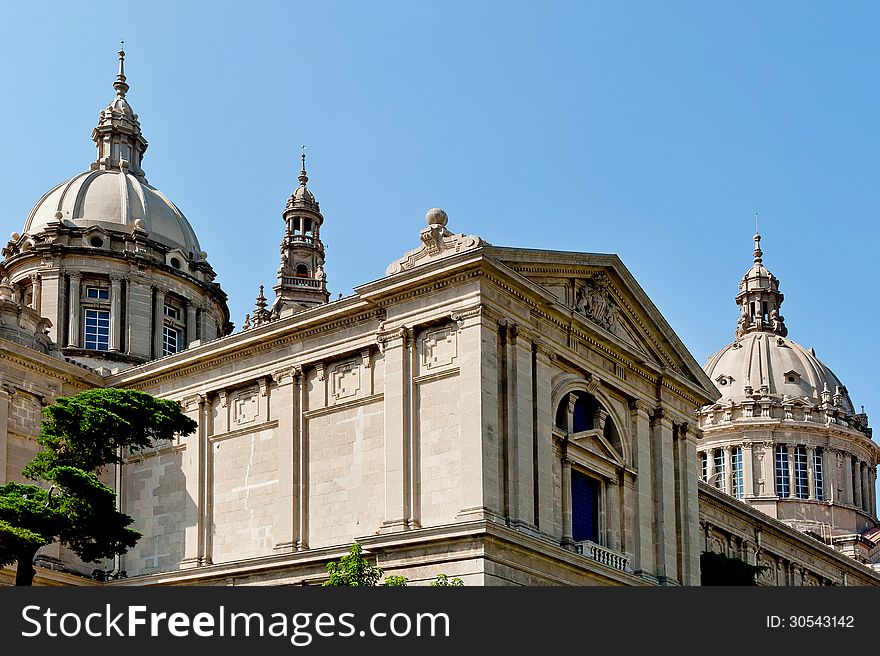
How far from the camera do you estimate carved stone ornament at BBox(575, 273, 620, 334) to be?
52.4 m

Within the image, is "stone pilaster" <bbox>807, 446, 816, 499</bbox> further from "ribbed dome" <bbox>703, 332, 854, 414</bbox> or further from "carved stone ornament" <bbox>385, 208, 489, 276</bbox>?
"carved stone ornament" <bbox>385, 208, 489, 276</bbox>

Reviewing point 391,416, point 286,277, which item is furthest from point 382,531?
point 286,277

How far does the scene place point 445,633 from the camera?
1133 inches

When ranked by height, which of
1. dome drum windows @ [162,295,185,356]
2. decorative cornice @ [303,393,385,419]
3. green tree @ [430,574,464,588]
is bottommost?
green tree @ [430,574,464,588]

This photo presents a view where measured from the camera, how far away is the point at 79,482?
146 feet

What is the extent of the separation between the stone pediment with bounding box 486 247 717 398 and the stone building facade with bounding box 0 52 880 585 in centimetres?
8

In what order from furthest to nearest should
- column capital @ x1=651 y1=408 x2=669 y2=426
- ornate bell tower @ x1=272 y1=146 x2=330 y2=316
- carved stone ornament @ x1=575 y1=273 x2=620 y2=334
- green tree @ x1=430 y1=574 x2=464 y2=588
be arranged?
ornate bell tower @ x1=272 y1=146 x2=330 y2=316 → column capital @ x1=651 y1=408 x2=669 y2=426 → carved stone ornament @ x1=575 y1=273 x2=620 y2=334 → green tree @ x1=430 y1=574 x2=464 y2=588

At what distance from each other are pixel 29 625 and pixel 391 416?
67.7ft

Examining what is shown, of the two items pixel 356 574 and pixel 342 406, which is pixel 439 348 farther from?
pixel 356 574

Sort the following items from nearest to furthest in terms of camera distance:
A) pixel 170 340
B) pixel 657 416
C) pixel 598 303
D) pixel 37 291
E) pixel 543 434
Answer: pixel 543 434 → pixel 598 303 → pixel 657 416 → pixel 37 291 → pixel 170 340

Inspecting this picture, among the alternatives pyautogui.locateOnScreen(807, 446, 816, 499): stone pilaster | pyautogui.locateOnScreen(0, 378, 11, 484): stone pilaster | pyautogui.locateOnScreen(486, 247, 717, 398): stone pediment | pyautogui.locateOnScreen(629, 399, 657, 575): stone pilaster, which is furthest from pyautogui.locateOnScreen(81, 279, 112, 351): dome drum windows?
pyautogui.locateOnScreen(807, 446, 816, 499): stone pilaster

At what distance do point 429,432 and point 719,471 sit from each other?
61.1 meters

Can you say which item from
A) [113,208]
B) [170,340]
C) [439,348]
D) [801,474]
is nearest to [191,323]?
[170,340]

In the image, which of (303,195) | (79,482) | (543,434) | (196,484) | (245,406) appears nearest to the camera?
(79,482)
